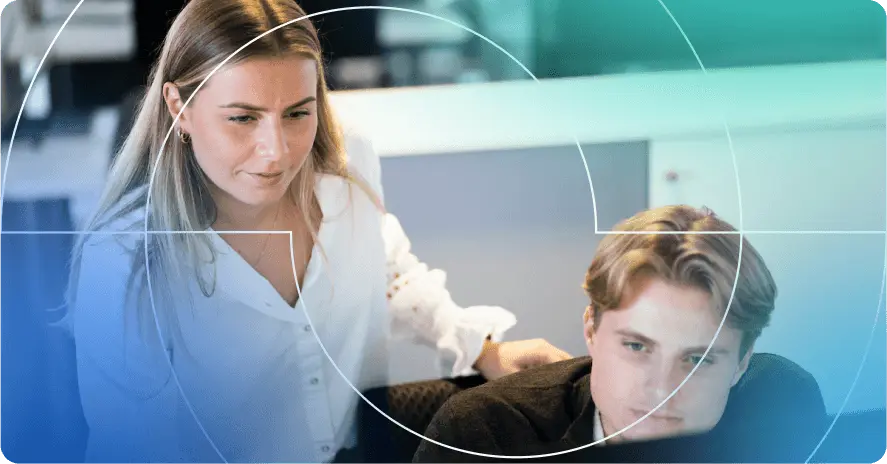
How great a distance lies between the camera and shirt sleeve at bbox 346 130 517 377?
98cm

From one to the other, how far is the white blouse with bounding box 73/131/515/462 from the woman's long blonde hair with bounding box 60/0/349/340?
0.06ft

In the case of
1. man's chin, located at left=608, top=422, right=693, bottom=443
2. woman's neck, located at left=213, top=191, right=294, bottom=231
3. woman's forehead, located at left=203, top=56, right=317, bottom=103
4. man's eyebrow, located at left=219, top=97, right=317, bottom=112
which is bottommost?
man's chin, located at left=608, top=422, right=693, bottom=443

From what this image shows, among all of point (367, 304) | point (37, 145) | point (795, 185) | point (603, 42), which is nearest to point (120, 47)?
point (37, 145)

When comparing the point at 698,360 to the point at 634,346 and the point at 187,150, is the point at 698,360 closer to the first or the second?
the point at 634,346

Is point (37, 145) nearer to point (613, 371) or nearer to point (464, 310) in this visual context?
point (464, 310)

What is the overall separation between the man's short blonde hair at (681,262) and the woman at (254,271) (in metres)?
0.10

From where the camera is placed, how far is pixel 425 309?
3.23 ft

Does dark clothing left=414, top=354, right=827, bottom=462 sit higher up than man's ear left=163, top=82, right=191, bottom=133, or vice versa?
man's ear left=163, top=82, right=191, bottom=133

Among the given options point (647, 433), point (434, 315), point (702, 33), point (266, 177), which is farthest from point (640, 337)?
point (266, 177)

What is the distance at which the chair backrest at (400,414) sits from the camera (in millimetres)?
977

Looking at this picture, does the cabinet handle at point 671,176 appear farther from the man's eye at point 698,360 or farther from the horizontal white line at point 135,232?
the horizontal white line at point 135,232

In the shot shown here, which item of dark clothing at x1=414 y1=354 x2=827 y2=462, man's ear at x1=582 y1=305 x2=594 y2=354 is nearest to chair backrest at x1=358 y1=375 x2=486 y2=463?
dark clothing at x1=414 y1=354 x2=827 y2=462

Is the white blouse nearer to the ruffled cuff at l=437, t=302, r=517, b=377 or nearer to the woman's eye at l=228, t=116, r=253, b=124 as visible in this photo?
the ruffled cuff at l=437, t=302, r=517, b=377

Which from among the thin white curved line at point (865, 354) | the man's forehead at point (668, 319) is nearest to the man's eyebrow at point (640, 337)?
the man's forehead at point (668, 319)
